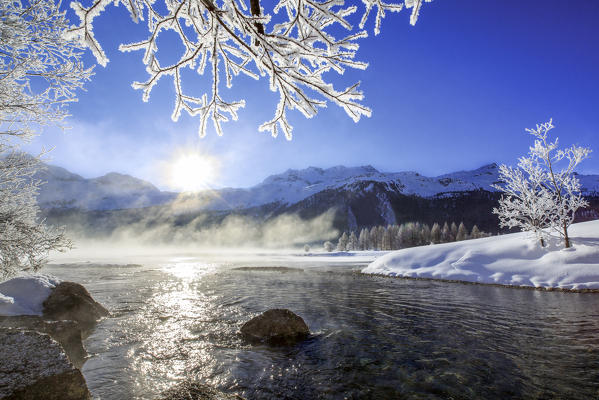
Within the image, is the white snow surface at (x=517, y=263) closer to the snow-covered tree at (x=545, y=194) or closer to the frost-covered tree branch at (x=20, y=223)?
the snow-covered tree at (x=545, y=194)

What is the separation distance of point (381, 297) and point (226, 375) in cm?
1352

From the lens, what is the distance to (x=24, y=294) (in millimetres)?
9445

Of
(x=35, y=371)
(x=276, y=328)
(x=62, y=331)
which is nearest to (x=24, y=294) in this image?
(x=62, y=331)

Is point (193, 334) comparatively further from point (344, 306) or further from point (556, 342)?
point (556, 342)

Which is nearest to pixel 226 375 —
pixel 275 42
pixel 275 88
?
pixel 275 88

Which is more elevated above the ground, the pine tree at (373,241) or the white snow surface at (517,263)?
the white snow surface at (517,263)

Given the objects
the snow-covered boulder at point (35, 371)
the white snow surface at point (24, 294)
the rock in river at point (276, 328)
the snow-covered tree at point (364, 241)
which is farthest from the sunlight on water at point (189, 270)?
the snow-covered tree at point (364, 241)

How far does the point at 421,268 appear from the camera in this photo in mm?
29188

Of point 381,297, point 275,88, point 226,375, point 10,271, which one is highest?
point 275,88

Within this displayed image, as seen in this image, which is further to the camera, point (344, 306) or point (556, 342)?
point (344, 306)

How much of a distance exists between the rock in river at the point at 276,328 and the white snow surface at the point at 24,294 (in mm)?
7543

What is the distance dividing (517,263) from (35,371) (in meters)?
31.0

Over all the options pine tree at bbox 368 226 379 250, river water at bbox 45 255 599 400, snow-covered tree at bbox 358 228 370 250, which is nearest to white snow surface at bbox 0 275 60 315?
river water at bbox 45 255 599 400

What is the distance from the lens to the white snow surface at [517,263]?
19.3 meters
